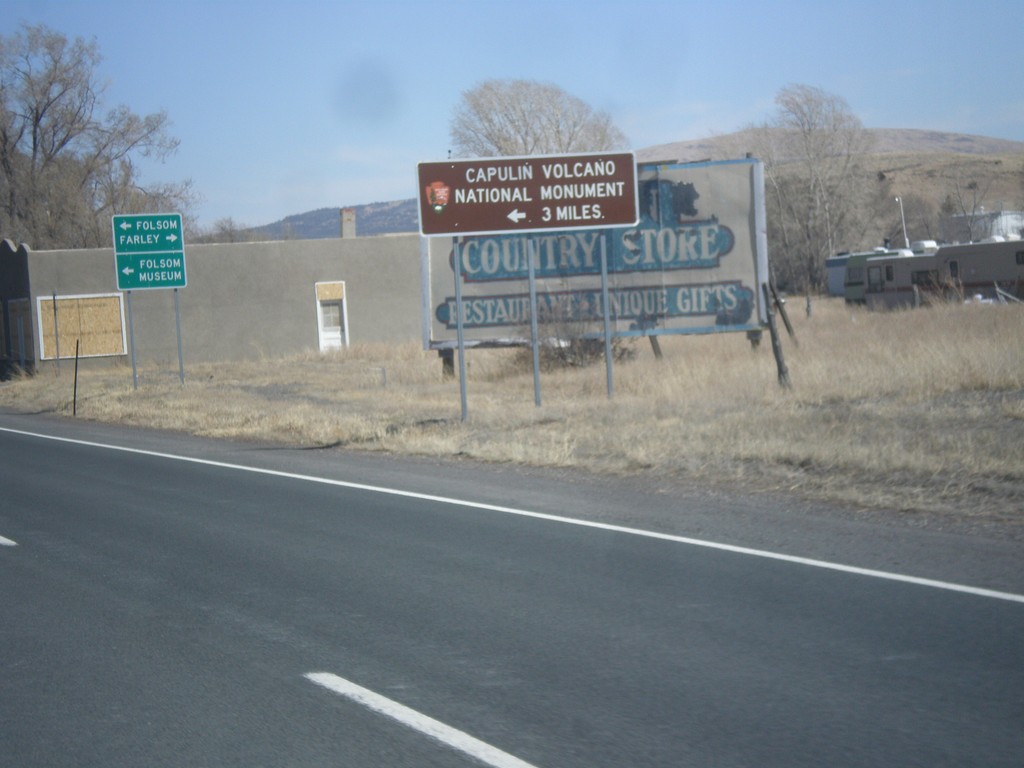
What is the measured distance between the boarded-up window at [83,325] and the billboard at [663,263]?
20.1 meters

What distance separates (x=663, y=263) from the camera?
2427cm

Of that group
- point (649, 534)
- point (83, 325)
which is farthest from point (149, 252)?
point (649, 534)

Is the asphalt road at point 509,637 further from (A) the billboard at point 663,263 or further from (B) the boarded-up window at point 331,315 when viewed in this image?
(B) the boarded-up window at point 331,315

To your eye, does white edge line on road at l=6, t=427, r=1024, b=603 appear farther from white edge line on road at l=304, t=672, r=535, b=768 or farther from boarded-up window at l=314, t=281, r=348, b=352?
boarded-up window at l=314, t=281, r=348, b=352

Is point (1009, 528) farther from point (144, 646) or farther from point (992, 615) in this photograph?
point (144, 646)

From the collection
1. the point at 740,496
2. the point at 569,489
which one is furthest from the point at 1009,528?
the point at 569,489

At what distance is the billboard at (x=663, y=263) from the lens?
24203 millimetres

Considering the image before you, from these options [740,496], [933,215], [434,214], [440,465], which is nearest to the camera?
[740,496]

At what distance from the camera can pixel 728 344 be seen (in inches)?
1045

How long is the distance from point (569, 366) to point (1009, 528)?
1726cm

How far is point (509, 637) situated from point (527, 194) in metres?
12.5

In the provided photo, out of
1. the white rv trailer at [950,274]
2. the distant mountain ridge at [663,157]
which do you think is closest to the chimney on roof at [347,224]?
the distant mountain ridge at [663,157]

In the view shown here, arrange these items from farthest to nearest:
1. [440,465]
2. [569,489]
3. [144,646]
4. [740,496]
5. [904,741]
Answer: [440,465], [569,489], [740,496], [144,646], [904,741]

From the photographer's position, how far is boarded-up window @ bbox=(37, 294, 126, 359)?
1559 inches
